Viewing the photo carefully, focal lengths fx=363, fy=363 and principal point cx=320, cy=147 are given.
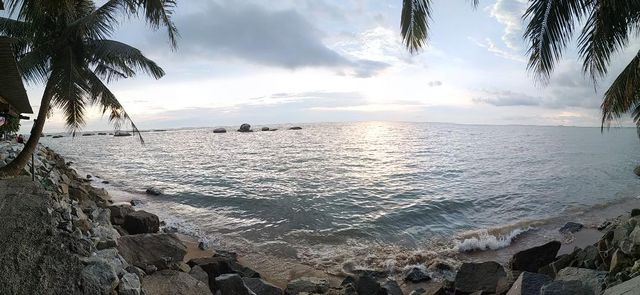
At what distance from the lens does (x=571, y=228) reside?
41.6 feet

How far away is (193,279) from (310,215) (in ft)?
29.1

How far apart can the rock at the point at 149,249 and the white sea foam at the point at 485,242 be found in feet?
25.7

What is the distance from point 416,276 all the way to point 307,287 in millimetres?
2793

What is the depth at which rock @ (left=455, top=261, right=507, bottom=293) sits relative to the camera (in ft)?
22.3

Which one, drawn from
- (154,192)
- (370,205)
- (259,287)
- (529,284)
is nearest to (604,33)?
(529,284)

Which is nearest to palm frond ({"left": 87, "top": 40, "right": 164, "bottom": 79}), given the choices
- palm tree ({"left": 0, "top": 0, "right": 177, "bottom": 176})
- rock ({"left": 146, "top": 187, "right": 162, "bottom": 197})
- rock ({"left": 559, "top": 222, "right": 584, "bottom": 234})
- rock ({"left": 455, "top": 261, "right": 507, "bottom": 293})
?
palm tree ({"left": 0, "top": 0, "right": 177, "bottom": 176})

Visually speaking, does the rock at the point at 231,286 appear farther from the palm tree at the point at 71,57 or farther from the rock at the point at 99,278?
the palm tree at the point at 71,57

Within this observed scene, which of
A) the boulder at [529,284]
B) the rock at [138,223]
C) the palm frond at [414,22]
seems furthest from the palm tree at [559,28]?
the rock at [138,223]

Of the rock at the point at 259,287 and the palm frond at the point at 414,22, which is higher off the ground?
the palm frond at the point at 414,22

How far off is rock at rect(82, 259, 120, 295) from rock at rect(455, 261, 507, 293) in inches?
232

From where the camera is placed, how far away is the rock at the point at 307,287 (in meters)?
7.46

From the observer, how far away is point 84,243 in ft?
17.8

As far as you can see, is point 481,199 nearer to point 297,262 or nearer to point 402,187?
point 402,187

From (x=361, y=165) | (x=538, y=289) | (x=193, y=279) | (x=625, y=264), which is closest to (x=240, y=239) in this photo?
(x=193, y=279)
